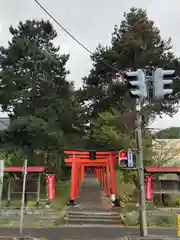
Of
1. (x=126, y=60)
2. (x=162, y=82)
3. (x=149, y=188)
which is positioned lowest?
(x=149, y=188)

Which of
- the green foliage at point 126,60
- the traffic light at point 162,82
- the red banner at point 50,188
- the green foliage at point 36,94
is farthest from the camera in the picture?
the green foliage at point 126,60

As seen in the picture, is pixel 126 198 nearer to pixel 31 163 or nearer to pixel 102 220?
pixel 102 220

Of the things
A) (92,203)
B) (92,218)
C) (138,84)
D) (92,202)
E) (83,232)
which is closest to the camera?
(138,84)

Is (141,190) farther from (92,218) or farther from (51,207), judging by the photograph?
(51,207)

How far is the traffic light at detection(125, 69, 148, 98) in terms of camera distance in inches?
390

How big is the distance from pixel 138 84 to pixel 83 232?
26.5 feet

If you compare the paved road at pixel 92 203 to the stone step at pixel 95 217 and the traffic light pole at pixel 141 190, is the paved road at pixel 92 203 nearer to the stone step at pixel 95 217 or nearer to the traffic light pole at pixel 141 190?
the stone step at pixel 95 217

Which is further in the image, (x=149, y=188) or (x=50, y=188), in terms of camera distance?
(x=50, y=188)

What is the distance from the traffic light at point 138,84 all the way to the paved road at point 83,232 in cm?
643

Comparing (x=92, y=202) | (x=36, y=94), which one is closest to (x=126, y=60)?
(x=36, y=94)

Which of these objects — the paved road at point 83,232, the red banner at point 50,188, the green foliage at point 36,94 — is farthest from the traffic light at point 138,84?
the green foliage at point 36,94

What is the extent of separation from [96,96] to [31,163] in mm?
10009

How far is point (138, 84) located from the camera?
32.9 feet

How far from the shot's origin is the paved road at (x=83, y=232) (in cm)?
1392
